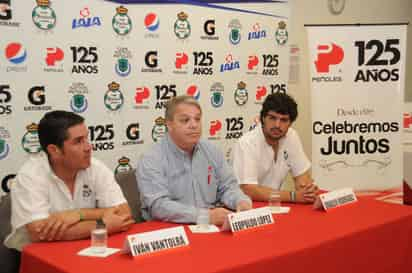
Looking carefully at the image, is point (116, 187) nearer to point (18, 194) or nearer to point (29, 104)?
point (18, 194)

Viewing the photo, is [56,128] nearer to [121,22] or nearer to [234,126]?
[121,22]

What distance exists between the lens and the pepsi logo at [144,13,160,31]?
154 inches

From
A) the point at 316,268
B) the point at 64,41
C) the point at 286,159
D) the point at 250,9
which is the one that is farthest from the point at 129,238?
the point at 250,9

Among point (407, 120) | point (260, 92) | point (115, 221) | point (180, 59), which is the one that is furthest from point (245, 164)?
point (407, 120)

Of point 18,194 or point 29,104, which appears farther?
point 29,104

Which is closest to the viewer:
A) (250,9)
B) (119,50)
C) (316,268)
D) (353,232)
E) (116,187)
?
(316,268)

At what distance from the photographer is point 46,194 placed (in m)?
2.27

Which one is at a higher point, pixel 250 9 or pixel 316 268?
pixel 250 9

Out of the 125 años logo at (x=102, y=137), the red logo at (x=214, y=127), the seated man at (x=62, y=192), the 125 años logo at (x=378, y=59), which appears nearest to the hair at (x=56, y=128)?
the seated man at (x=62, y=192)

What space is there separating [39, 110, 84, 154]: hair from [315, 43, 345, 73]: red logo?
2.71 meters

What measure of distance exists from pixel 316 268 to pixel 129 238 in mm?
836

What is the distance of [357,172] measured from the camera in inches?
181

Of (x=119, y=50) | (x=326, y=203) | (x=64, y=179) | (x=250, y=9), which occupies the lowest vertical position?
(x=326, y=203)

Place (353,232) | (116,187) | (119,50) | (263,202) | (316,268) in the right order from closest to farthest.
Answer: (316,268)
(353,232)
(116,187)
(263,202)
(119,50)
